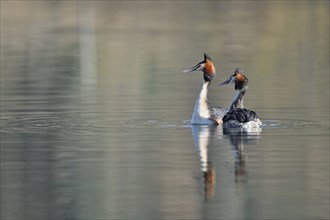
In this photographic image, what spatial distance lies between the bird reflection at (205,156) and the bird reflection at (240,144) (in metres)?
0.29

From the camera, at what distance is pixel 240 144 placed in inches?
749

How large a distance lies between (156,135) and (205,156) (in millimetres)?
2371

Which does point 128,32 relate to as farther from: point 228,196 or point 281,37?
point 228,196

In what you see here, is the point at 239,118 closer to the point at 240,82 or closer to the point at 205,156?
the point at 240,82

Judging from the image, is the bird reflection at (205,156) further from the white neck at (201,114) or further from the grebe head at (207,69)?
the grebe head at (207,69)

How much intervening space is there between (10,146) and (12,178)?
9.40ft

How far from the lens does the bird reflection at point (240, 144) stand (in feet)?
53.0

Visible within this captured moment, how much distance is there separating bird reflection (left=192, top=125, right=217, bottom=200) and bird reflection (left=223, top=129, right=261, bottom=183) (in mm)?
295

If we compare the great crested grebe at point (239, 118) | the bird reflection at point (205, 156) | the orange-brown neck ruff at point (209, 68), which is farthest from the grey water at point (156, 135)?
the orange-brown neck ruff at point (209, 68)

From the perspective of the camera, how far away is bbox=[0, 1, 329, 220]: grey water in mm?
14578

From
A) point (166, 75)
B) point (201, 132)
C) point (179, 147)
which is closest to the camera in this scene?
point (179, 147)

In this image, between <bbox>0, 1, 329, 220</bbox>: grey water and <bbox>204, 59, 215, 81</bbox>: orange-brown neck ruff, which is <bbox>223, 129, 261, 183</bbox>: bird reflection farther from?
<bbox>204, 59, 215, 81</bbox>: orange-brown neck ruff

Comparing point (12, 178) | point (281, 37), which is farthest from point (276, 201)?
point (281, 37)

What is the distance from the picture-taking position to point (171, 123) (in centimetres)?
2159
